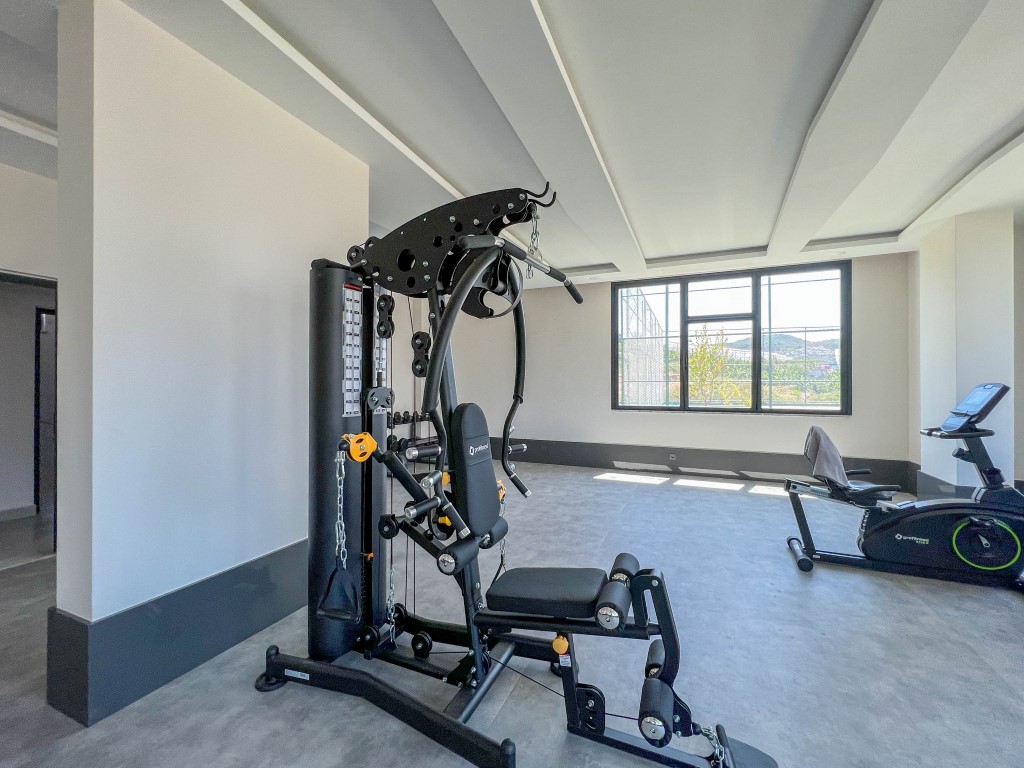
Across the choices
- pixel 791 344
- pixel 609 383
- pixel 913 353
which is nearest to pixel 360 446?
pixel 609 383

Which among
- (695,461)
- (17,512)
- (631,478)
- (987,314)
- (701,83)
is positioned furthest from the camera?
(695,461)

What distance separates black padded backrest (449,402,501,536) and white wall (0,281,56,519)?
17.5 feet

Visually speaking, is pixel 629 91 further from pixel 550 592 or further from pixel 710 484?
pixel 710 484

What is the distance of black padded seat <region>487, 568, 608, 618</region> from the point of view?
1525mm

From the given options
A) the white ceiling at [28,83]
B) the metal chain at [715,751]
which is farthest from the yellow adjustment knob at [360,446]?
the white ceiling at [28,83]

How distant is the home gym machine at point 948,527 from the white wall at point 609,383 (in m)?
2.32

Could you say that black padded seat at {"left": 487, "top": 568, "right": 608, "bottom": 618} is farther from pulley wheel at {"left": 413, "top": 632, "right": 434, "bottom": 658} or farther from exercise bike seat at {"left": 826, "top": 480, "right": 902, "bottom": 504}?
exercise bike seat at {"left": 826, "top": 480, "right": 902, "bottom": 504}

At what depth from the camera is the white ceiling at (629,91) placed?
1.95m

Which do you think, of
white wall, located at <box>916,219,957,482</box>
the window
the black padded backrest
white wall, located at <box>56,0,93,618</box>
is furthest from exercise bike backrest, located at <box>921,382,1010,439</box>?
white wall, located at <box>56,0,93,618</box>

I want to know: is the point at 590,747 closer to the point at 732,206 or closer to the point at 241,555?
the point at 241,555

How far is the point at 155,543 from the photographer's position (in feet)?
6.40

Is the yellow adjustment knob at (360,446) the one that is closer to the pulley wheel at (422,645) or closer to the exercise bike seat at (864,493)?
the pulley wheel at (422,645)

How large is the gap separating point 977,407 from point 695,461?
3354 mm

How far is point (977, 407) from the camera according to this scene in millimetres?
3246
